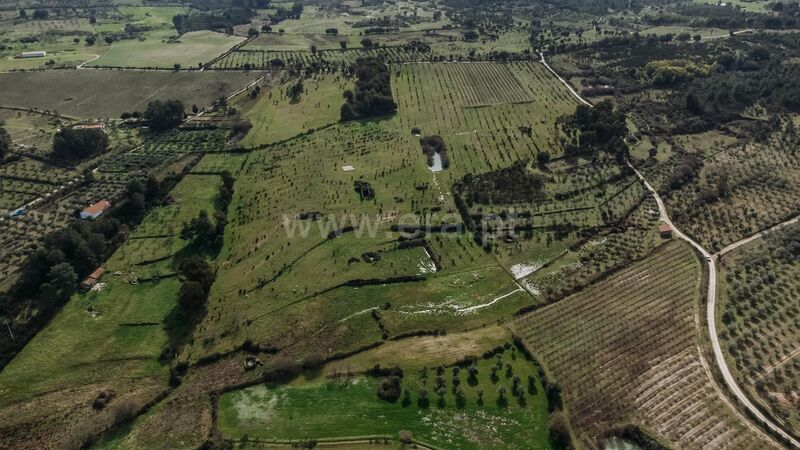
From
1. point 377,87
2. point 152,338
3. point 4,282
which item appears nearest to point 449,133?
point 377,87

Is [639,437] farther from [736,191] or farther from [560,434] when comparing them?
[736,191]

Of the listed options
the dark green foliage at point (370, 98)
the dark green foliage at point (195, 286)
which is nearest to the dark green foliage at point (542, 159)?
the dark green foliage at point (370, 98)

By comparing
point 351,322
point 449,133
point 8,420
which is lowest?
point 8,420

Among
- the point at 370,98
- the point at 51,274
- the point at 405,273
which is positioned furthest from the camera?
the point at 370,98

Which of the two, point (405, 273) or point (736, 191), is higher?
point (736, 191)

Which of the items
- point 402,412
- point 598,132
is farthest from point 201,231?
point 598,132

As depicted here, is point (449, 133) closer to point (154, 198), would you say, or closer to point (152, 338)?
point (154, 198)

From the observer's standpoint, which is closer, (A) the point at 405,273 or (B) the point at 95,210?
(A) the point at 405,273
